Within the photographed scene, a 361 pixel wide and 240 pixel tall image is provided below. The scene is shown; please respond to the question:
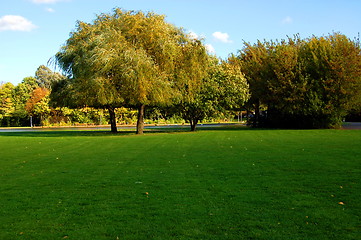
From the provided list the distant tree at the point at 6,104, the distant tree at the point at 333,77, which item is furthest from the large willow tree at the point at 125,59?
the distant tree at the point at 6,104

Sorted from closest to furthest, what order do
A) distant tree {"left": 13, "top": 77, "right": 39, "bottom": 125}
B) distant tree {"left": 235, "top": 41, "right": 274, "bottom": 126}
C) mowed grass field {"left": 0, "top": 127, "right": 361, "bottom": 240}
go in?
mowed grass field {"left": 0, "top": 127, "right": 361, "bottom": 240}
distant tree {"left": 235, "top": 41, "right": 274, "bottom": 126}
distant tree {"left": 13, "top": 77, "right": 39, "bottom": 125}

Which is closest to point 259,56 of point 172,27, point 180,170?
point 172,27

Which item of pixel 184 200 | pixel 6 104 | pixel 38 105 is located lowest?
pixel 184 200

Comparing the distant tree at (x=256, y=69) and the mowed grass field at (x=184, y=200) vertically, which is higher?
Answer: the distant tree at (x=256, y=69)

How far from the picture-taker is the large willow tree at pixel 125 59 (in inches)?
1061

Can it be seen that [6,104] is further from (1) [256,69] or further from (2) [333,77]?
(2) [333,77]

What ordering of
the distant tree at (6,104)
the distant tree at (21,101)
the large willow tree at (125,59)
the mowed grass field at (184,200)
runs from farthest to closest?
the distant tree at (6,104) < the distant tree at (21,101) < the large willow tree at (125,59) < the mowed grass field at (184,200)

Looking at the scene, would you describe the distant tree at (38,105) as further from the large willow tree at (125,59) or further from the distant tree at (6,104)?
the large willow tree at (125,59)

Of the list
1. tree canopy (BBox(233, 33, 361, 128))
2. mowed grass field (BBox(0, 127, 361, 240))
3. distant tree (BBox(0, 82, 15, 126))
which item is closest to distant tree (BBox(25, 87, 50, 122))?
distant tree (BBox(0, 82, 15, 126))

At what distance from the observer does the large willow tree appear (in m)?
27.0

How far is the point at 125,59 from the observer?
88.6 ft

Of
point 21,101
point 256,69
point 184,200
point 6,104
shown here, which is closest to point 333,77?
point 256,69

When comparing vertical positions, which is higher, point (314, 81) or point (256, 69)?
point (256, 69)

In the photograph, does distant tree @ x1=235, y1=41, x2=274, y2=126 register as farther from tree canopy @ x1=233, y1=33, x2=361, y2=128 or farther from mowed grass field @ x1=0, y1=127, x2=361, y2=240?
mowed grass field @ x1=0, y1=127, x2=361, y2=240
